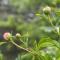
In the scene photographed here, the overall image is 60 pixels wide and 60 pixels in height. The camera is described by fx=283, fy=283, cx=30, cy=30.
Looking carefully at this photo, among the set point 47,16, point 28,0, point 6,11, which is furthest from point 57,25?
point 6,11

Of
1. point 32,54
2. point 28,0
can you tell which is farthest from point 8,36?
point 28,0

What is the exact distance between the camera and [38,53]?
0.82 metres

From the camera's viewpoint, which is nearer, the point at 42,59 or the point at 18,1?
the point at 42,59

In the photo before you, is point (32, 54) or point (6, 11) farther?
point (6, 11)

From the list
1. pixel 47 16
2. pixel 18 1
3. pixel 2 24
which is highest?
pixel 47 16

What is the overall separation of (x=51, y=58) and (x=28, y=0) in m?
2.75

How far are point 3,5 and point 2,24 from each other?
104 cm

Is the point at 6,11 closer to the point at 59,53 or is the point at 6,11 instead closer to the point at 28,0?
the point at 28,0

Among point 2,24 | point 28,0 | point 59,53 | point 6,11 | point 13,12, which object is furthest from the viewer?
point 6,11

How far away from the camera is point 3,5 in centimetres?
552

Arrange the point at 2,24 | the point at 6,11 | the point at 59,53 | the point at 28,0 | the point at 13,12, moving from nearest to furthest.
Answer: the point at 59,53
the point at 28,0
the point at 2,24
the point at 13,12
the point at 6,11

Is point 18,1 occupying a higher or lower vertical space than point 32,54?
lower

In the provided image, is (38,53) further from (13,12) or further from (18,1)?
(13,12)

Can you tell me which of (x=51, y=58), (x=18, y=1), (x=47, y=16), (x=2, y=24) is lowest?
(x=2, y=24)
